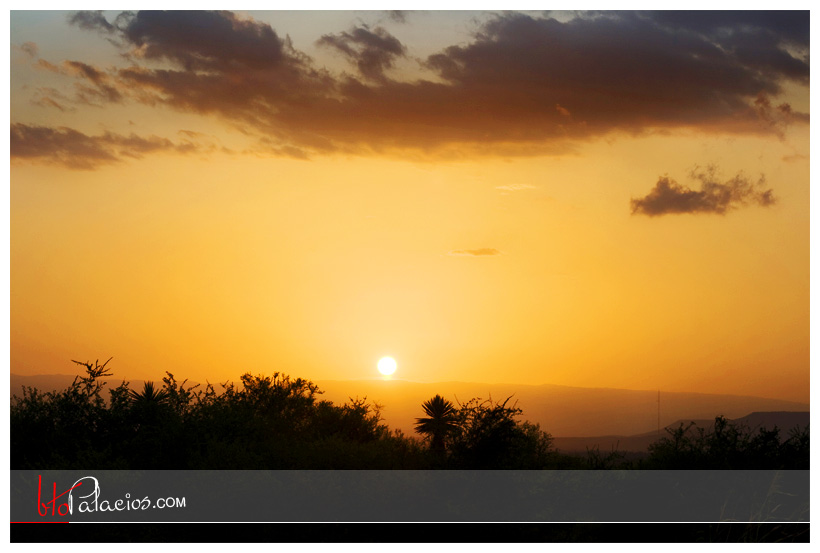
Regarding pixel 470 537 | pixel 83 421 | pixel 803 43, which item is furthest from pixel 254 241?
pixel 803 43

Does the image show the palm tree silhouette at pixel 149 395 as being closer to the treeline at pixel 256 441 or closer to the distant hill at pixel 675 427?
the treeline at pixel 256 441

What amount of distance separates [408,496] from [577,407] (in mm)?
8964

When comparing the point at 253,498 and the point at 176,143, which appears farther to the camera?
the point at 176,143

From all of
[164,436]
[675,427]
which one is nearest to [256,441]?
[164,436]

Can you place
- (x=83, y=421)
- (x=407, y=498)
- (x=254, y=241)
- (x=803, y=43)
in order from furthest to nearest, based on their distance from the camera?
1. (x=254, y=241)
2. (x=83, y=421)
3. (x=407, y=498)
4. (x=803, y=43)

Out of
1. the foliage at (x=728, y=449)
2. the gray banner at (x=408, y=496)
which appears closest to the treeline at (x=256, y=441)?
the foliage at (x=728, y=449)

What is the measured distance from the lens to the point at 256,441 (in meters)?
22.1

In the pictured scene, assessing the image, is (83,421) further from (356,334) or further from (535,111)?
(535,111)

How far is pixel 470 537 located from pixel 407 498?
176cm

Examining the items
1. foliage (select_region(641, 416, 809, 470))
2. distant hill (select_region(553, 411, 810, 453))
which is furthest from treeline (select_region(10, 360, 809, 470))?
distant hill (select_region(553, 411, 810, 453))

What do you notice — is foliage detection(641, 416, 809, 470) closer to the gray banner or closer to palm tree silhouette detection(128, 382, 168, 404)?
the gray banner

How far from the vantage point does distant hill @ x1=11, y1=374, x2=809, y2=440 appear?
22.5 m

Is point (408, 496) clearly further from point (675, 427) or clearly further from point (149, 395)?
point (149, 395)
